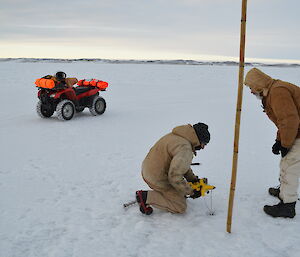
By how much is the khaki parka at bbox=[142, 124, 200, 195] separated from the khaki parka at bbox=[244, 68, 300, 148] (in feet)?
3.04

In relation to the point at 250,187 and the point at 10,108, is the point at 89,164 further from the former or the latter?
the point at 10,108

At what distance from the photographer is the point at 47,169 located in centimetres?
563

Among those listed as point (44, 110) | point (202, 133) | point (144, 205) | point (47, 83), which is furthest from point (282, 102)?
point (44, 110)

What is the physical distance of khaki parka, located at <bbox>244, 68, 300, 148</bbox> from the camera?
364cm

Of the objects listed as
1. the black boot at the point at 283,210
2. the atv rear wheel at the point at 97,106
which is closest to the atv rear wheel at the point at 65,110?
the atv rear wheel at the point at 97,106

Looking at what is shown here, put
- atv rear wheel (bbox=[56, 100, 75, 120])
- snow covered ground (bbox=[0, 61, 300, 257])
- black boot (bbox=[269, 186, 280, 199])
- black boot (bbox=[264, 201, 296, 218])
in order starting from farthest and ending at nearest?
atv rear wheel (bbox=[56, 100, 75, 120]), black boot (bbox=[269, 186, 280, 199]), black boot (bbox=[264, 201, 296, 218]), snow covered ground (bbox=[0, 61, 300, 257])

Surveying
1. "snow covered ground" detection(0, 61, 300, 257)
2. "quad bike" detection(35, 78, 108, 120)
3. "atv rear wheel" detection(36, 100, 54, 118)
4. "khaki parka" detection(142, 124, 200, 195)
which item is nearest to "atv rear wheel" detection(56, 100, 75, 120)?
"quad bike" detection(35, 78, 108, 120)

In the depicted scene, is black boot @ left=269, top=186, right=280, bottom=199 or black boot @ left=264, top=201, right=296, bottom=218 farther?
black boot @ left=269, top=186, right=280, bottom=199

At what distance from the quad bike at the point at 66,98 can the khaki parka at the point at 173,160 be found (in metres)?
5.57

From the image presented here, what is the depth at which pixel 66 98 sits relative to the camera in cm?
940

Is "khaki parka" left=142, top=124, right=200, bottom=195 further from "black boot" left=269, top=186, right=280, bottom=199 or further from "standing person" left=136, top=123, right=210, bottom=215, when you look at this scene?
"black boot" left=269, top=186, right=280, bottom=199

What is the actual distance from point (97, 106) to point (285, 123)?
7.15 m

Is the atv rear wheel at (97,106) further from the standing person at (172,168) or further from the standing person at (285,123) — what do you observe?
the standing person at (285,123)

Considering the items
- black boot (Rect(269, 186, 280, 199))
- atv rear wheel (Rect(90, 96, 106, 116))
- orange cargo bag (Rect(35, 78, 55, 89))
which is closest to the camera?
black boot (Rect(269, 186, 280, 199))
